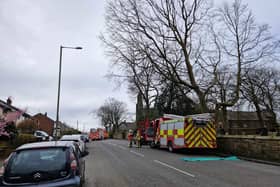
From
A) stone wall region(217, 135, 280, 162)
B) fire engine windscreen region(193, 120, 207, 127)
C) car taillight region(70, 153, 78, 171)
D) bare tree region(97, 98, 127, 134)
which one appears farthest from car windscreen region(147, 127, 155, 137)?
bare tree region(97, 98, 127, 134)

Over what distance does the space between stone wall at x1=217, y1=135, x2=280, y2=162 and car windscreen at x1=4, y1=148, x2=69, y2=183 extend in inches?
476

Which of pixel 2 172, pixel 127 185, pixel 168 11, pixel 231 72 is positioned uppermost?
pixel 168 11

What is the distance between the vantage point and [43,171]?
5836mm

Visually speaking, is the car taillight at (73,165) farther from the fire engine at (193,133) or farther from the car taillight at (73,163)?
the fire engine at (193,133)

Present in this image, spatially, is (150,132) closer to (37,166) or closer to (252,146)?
(252,146)

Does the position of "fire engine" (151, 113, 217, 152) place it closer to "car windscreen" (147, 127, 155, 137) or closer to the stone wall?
the stone wall

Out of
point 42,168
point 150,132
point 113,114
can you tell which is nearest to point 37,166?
point 42,168

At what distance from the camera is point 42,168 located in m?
5.87

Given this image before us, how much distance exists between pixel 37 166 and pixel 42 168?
11 cm

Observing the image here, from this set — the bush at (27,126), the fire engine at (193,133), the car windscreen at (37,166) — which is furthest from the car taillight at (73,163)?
the bush at (27,126)

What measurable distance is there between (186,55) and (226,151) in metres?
9.06

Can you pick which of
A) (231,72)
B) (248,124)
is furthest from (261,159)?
(248,124)

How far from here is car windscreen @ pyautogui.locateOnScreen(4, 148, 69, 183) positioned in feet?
18.8

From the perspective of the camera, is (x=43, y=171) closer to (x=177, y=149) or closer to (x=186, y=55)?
(x=177, y=149)
